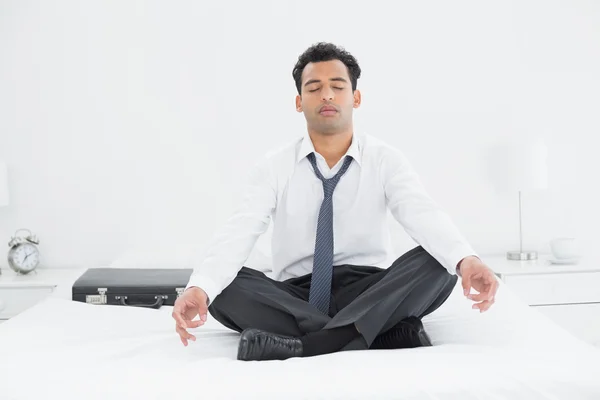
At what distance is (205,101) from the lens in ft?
11.5

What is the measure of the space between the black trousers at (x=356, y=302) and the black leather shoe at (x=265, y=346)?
0.09m

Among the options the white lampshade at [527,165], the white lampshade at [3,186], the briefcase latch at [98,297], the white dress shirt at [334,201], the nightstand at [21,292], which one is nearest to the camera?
the white dress shirt at [334,201]

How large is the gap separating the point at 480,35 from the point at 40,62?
207cm

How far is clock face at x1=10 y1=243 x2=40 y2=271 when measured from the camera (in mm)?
3281

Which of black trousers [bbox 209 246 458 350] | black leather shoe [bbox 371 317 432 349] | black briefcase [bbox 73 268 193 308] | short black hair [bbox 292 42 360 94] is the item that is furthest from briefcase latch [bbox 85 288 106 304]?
black leather shoe [bbox 371 317 432 349]

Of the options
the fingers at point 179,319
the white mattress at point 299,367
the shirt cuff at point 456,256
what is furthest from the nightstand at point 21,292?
the shirt cuff at point 456,256

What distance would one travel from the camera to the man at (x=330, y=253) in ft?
5.86

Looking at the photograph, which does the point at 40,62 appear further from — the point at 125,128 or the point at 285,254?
the point at 285,254

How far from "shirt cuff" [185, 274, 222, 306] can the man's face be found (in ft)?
2.04

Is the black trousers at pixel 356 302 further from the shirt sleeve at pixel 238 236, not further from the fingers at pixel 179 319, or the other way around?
the fingers at pixel 179 319

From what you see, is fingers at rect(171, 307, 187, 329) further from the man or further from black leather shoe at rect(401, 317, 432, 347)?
black leather shoe at rect(401, 317, 432, 347)

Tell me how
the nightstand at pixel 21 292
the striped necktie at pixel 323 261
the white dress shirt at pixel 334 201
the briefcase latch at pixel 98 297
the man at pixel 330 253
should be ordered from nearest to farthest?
the man at pixel 330 253, the striped necktie at pixel 323 261, the white dress shirt at pixel 334 201, the briefcase latch at pixel 98 297, the nightstand at pixel 21 292

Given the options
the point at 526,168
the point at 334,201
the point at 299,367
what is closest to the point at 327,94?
the point at 334,201

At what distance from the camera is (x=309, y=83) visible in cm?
225
